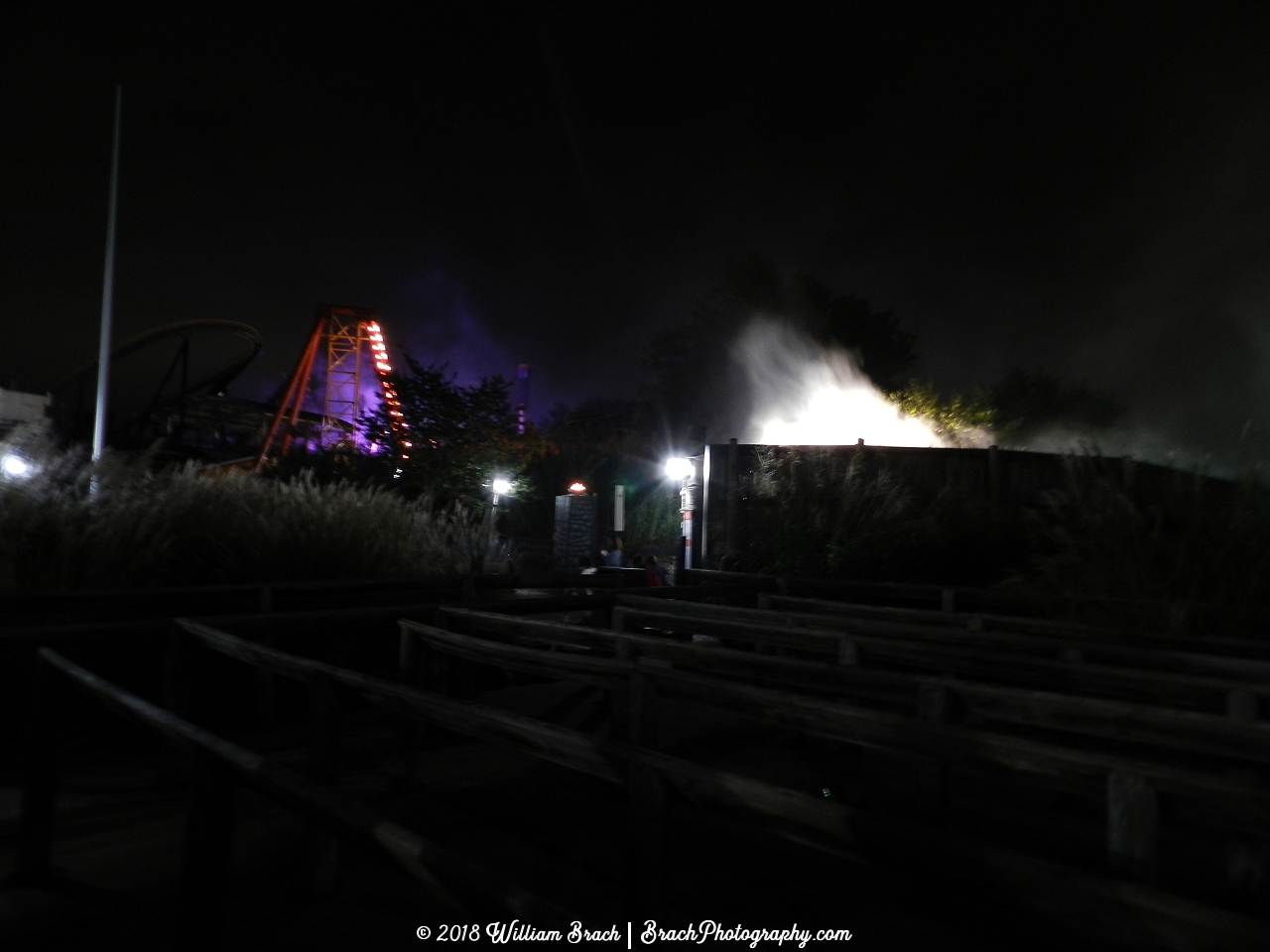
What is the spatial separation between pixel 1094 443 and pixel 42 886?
7.33 meters

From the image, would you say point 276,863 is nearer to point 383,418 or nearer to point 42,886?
point 42,886

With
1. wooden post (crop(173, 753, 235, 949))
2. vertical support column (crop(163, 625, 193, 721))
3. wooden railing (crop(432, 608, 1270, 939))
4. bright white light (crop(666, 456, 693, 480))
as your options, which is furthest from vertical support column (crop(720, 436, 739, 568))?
wooden post (crop(173, 753, 235, 949))

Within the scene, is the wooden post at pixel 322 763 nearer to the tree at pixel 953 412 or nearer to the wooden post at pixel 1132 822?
the wooden post at pixel 1132 822

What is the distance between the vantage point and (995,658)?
3.05 metres

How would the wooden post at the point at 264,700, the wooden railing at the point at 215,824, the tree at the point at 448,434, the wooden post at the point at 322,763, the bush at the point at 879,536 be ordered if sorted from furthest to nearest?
the tree at the point at 448,434 < the bush at the point at 879,536 < the wooden post at the point at 264,700 < the wooden post at the point at 322,763 < the wooden railing at the point at 215,824

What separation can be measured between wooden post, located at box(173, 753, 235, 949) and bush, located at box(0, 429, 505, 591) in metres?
3.54

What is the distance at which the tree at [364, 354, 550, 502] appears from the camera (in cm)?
1491

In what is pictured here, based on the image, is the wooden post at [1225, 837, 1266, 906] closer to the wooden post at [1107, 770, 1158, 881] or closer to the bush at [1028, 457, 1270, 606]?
the wooden post at [1107, 770, 1158, 881]

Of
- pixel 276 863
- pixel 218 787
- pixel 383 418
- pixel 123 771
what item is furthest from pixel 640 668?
pixel 383 418

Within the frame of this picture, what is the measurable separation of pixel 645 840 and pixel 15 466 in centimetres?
595

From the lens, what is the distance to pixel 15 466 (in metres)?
5.72

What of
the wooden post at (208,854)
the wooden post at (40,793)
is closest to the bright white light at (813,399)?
the wooden post at (40,793)

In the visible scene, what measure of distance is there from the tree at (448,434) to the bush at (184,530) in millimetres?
7526

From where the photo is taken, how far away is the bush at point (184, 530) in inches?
196
